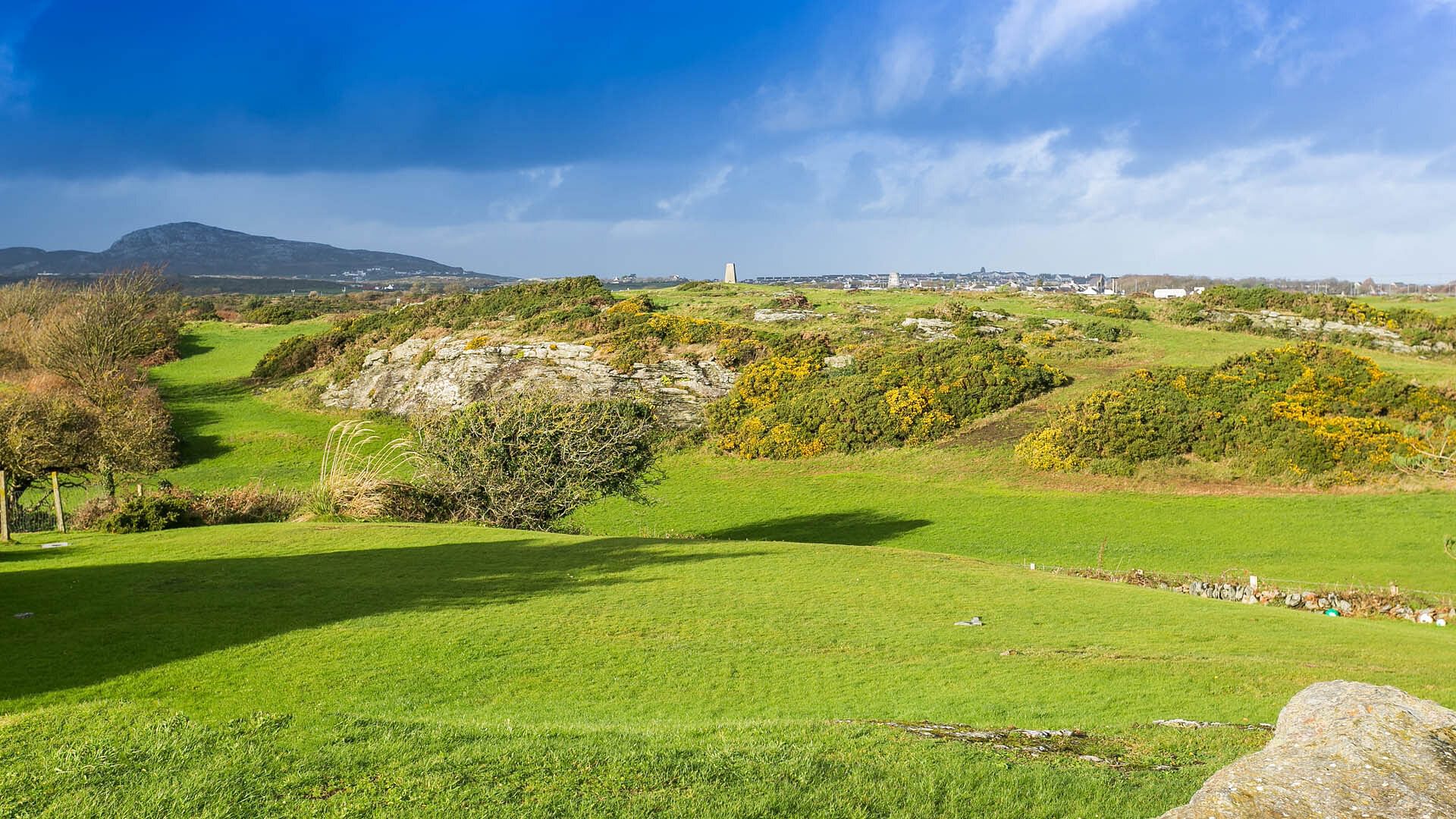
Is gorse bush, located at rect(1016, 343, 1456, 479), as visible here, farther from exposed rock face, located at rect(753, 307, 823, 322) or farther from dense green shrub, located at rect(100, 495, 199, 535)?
dense green shrub, located at rect(100, 495, 199, 535)

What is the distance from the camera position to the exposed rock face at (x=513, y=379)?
49.4 metres

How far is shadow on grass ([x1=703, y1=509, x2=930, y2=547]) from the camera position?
2988 centimetres

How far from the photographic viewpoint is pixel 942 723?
9523 millimetres

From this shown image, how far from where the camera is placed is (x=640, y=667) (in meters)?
11.5

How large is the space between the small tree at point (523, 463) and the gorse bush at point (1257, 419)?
62.9 ft

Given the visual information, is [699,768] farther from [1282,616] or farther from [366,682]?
[1282,616]

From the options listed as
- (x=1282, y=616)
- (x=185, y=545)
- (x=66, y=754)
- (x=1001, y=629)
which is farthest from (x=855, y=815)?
(x=185, y=545)

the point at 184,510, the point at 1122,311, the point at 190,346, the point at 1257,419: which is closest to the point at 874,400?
the point at 1257,419

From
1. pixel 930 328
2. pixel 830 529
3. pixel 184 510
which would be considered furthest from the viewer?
pixel 930 328

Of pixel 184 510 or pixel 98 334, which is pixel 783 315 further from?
pixel 184 510

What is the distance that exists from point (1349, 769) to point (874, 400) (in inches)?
1594

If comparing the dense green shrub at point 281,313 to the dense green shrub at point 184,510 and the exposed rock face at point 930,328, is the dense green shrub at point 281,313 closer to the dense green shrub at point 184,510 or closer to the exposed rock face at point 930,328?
the exposed rock face at point 930,328

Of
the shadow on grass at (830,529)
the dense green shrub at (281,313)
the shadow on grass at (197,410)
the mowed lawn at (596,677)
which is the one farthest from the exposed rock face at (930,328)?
the dense green shrub at (281,313)

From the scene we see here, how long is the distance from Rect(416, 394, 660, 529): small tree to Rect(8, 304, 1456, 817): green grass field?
4039 millimetres
